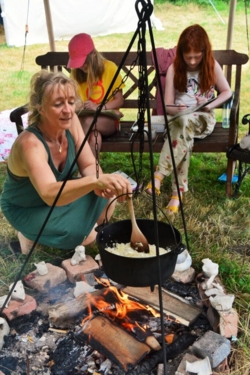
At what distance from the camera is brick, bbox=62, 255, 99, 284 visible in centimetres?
262

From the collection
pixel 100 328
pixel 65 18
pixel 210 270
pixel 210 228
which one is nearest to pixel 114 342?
pixel 100 328

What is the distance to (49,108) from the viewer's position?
2332 mm

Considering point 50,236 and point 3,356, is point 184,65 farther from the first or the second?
point 3,356

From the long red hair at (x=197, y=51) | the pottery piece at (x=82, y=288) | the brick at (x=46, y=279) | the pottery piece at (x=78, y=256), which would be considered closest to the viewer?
the pottery piece at (x=82, y=288)

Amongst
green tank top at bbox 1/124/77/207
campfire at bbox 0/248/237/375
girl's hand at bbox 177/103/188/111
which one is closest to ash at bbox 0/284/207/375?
campfire at bbox 0/248/237/375

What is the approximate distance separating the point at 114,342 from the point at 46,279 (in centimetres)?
68

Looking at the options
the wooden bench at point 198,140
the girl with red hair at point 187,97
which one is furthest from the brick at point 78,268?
the wooden bench at point 198,140

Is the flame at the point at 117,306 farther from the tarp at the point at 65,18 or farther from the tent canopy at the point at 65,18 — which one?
the tarp at the point at 65,18

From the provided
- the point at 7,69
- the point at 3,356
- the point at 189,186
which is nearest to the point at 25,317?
the point at 3,356

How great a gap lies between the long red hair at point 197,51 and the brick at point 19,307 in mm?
2303

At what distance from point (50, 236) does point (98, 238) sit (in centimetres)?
87

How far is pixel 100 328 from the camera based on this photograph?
7.19 feet

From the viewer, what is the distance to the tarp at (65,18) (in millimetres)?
9812

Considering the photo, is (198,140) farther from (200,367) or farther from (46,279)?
(200,367)
